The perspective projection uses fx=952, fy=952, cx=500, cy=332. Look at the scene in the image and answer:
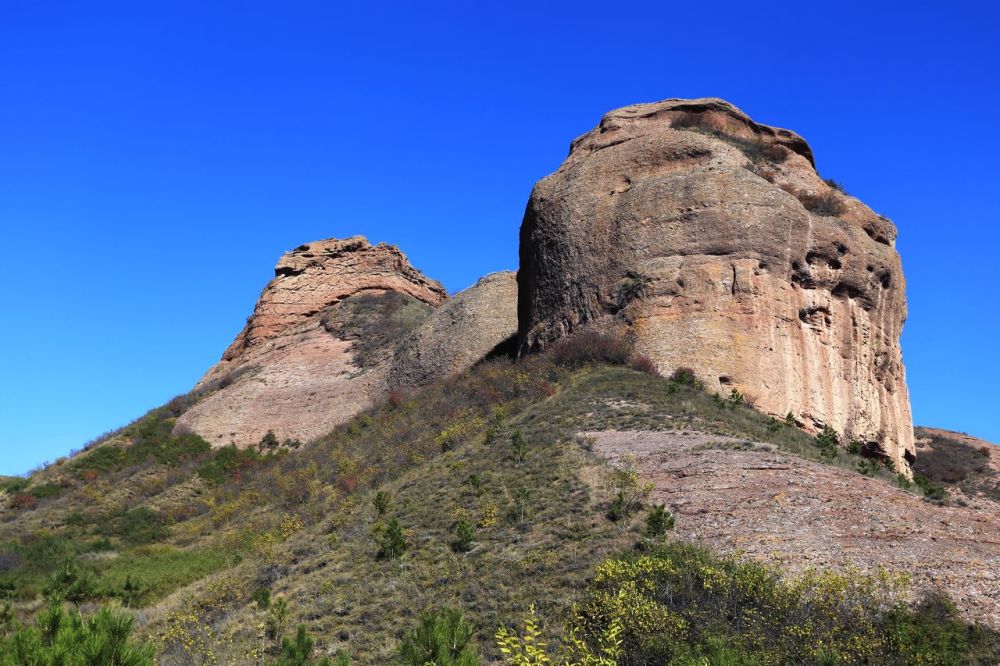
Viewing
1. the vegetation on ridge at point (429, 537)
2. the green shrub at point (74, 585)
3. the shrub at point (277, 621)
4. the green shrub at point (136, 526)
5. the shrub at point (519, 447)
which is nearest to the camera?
the vegetation on ridge at point (429, 537)

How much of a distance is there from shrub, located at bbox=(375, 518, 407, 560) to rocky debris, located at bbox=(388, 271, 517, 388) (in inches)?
622

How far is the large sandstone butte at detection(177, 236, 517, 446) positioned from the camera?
32.1 metres

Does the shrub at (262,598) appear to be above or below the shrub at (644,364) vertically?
below

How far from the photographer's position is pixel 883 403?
2484 centimetres

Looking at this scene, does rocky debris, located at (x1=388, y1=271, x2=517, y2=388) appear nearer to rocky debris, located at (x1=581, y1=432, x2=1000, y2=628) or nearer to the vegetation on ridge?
the vegetation on ridge

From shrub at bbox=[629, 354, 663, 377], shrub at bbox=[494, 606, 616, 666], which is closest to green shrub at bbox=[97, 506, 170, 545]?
shrub at bbox=[629, 354, 663, 377]

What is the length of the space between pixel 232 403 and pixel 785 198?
2020 cm

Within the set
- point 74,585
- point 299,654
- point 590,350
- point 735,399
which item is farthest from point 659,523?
point 590,350

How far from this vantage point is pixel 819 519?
12.7 metres

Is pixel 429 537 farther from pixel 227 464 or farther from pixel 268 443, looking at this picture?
pixel 268 443

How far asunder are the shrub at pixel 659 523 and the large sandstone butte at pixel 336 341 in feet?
59.7

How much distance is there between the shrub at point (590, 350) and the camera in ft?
74.8

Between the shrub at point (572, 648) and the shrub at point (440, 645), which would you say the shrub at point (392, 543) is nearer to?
the shrub at point (572, 648)

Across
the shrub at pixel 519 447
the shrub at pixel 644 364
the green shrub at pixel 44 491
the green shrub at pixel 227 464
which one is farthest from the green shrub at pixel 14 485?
the shrub at pixel 644 364
